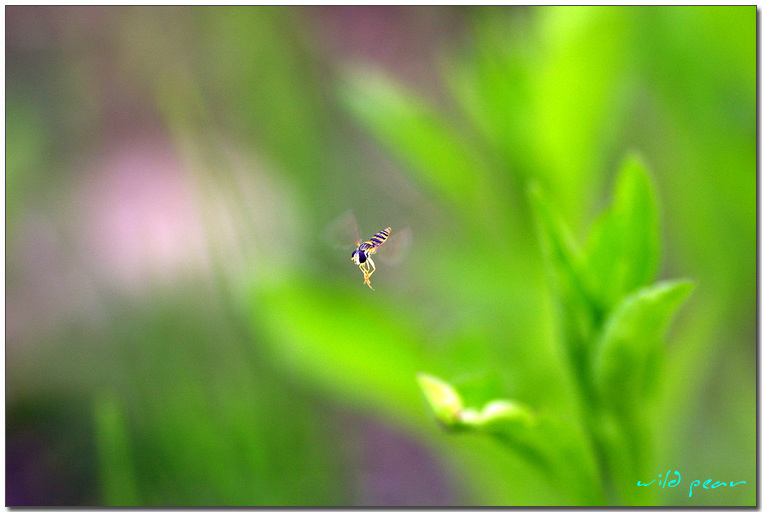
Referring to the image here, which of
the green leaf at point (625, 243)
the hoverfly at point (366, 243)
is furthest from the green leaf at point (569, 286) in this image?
the hoverfly at point (366, 243)

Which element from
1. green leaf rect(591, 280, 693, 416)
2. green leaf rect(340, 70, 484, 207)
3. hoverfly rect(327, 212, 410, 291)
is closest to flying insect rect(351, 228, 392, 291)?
hoverfly rect(327, 212, 410, 291)

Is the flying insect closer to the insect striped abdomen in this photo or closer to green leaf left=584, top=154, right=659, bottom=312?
the insect striped abdomen

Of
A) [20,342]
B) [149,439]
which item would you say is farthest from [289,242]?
[20,342]

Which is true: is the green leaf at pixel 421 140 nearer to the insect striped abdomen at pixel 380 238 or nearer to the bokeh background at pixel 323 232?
the bokeh background at pixel 323 232

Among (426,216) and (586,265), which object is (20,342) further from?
(586,265)

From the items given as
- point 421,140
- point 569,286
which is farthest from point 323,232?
point 569,286

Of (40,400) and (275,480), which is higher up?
(40,400)
